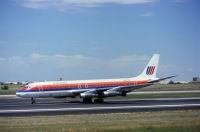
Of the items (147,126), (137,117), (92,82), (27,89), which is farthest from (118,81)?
(147,126)

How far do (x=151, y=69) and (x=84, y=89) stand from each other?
11292mm

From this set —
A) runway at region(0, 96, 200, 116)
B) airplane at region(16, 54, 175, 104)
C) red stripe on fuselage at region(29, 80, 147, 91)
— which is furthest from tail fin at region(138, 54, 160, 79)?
runway at region(0, 96, 200, 116)

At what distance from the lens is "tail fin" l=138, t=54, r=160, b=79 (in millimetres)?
60719

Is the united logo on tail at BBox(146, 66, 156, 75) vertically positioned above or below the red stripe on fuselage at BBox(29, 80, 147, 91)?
above

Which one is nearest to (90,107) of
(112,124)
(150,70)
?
(112,124)

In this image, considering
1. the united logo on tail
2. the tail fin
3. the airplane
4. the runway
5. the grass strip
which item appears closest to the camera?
the grass strip

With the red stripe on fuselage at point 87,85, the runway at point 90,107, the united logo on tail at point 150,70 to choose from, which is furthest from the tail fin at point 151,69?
the runway at point 90,107

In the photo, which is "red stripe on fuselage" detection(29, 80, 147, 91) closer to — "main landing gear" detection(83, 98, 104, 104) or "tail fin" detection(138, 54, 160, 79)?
"tail fin" detection(138, 54, 160, 79)

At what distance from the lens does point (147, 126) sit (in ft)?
78.9

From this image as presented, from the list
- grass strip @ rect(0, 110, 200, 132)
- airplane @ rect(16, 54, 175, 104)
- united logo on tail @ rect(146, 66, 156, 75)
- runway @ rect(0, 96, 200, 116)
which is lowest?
grass strip @ rect(0, 110, 200, 132)

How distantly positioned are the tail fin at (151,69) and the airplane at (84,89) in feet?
6.40

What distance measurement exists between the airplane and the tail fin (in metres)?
1.95

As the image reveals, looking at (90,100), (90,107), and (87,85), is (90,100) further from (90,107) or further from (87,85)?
(90,107)

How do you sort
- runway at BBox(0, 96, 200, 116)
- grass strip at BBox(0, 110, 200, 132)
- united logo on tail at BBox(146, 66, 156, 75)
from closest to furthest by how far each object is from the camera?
grass strip at BBox(0, 110, 200, 132)
runway at BBox(0, 96, 200, 116)
united logo on tail at BBox(146, 66, 156, 75)
